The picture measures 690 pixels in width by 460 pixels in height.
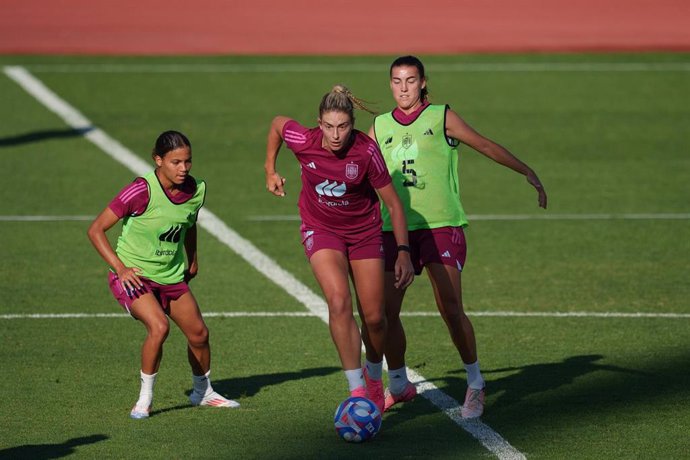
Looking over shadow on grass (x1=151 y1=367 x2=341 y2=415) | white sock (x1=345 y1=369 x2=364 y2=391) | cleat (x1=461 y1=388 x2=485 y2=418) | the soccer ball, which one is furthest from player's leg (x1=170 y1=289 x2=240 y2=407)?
cleat (x1=461 y1=388 x2=485 y2=418)

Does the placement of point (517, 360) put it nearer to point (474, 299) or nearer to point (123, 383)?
point (474, 299)

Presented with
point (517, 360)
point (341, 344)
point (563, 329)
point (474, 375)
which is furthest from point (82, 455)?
point (563, 329)

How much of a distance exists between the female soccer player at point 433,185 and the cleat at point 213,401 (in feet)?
4.06

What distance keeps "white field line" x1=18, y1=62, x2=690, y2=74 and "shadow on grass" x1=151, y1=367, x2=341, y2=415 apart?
16.7m

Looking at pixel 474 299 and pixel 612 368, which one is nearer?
pixel 612 368

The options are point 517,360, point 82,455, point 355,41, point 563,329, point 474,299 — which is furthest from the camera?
point 355,41

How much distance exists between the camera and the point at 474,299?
12359 millimetres

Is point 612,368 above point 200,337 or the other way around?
the other way around

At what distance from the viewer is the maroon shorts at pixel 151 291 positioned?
877 cm

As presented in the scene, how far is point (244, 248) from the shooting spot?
14359 mm

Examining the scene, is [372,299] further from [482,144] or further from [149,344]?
[149,344]

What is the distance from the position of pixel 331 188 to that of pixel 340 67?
18.4 metres

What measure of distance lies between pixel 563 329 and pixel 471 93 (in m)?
13.3

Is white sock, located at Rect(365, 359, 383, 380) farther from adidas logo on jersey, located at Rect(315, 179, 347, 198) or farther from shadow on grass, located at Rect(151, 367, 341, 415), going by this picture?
adidas logo on jersey, located at Rect(315, 179, 347, 198)
